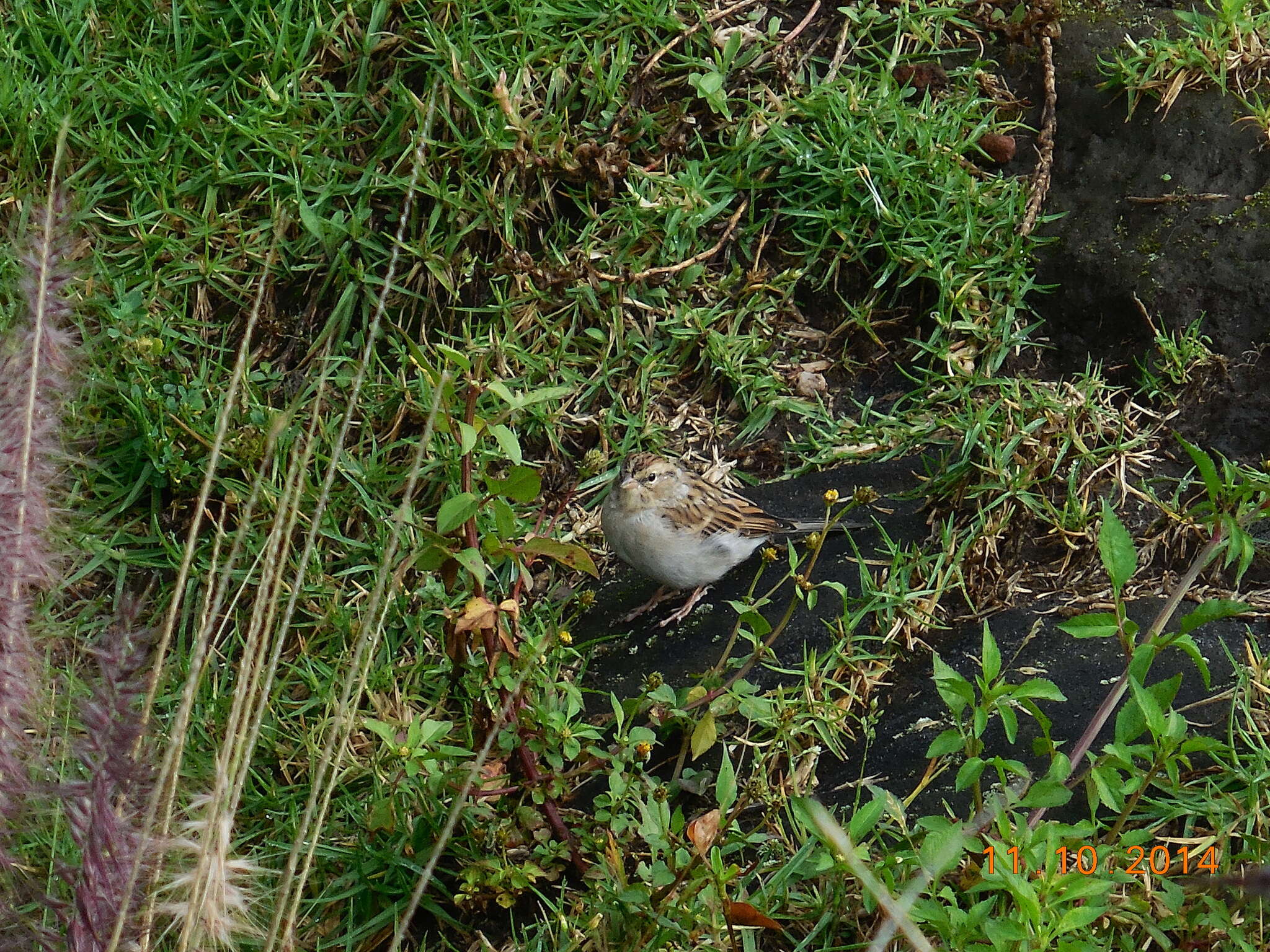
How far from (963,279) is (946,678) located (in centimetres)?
278

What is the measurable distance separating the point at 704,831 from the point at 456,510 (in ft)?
3.20

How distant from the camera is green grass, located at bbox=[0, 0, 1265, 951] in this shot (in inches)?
166

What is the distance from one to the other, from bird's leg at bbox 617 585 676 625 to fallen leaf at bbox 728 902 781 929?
1921 millimetres

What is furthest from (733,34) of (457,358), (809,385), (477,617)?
(477,617)

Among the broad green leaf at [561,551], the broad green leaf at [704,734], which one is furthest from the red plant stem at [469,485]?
the broad green leaf at [704,734]

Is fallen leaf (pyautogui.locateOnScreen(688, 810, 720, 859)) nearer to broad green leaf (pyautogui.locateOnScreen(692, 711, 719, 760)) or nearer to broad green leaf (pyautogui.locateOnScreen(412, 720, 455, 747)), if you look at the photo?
broad green leaf (pyautogui.locateOnScreen(692, 711, 719, 760))

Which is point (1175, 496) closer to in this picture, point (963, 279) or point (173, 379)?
point (963, 279)

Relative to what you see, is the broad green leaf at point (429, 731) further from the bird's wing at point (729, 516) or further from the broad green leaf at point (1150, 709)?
the broad green leaf at point (1150, 709)

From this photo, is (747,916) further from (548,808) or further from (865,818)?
(548,808)

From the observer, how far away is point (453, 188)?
5.40 metres

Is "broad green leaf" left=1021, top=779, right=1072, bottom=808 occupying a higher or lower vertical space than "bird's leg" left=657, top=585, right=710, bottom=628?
higher

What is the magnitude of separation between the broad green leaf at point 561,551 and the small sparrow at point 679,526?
1.00 meters

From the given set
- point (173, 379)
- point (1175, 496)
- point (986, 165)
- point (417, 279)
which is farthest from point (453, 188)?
point (1175, 496)

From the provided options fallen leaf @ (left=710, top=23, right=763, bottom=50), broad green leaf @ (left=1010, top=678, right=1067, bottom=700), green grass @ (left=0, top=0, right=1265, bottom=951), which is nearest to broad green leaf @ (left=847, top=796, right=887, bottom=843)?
broad green leaf @ (left=1010, top=678, right=1067, bottom=700)
